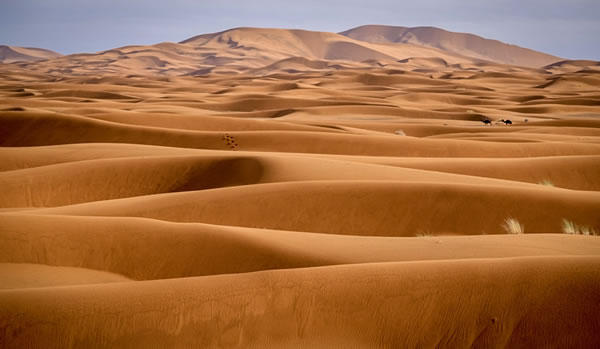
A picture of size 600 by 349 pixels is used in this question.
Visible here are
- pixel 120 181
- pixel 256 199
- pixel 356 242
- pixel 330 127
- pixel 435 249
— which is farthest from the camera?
pixel 330 127

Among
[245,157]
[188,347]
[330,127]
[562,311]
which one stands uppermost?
[562,311]

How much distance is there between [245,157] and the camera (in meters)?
13.6

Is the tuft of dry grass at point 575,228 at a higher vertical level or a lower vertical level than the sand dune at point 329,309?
lower

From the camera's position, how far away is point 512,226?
8.46 metres

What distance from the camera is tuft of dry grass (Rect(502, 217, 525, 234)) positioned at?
8.45 meters

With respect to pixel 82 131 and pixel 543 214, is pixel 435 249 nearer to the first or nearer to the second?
pixel 543 214

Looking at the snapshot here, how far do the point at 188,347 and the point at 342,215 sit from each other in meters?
6.02

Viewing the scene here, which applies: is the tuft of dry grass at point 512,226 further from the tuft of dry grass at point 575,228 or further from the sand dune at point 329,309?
the sand dune at point 329,309

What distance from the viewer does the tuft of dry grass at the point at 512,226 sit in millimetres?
8445

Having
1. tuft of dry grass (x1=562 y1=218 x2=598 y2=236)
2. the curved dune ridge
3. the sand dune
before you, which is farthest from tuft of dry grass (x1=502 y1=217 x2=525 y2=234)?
the sand dune

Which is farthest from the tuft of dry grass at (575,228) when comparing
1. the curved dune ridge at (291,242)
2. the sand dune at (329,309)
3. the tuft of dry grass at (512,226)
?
the sand dune at (329,309)

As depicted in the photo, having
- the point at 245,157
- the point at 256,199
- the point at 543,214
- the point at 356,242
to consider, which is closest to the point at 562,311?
the point at 356,242

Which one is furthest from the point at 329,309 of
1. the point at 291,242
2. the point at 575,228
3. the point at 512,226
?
the point at 575,228

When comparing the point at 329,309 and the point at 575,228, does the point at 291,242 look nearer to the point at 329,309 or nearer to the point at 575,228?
the point at 329,309
